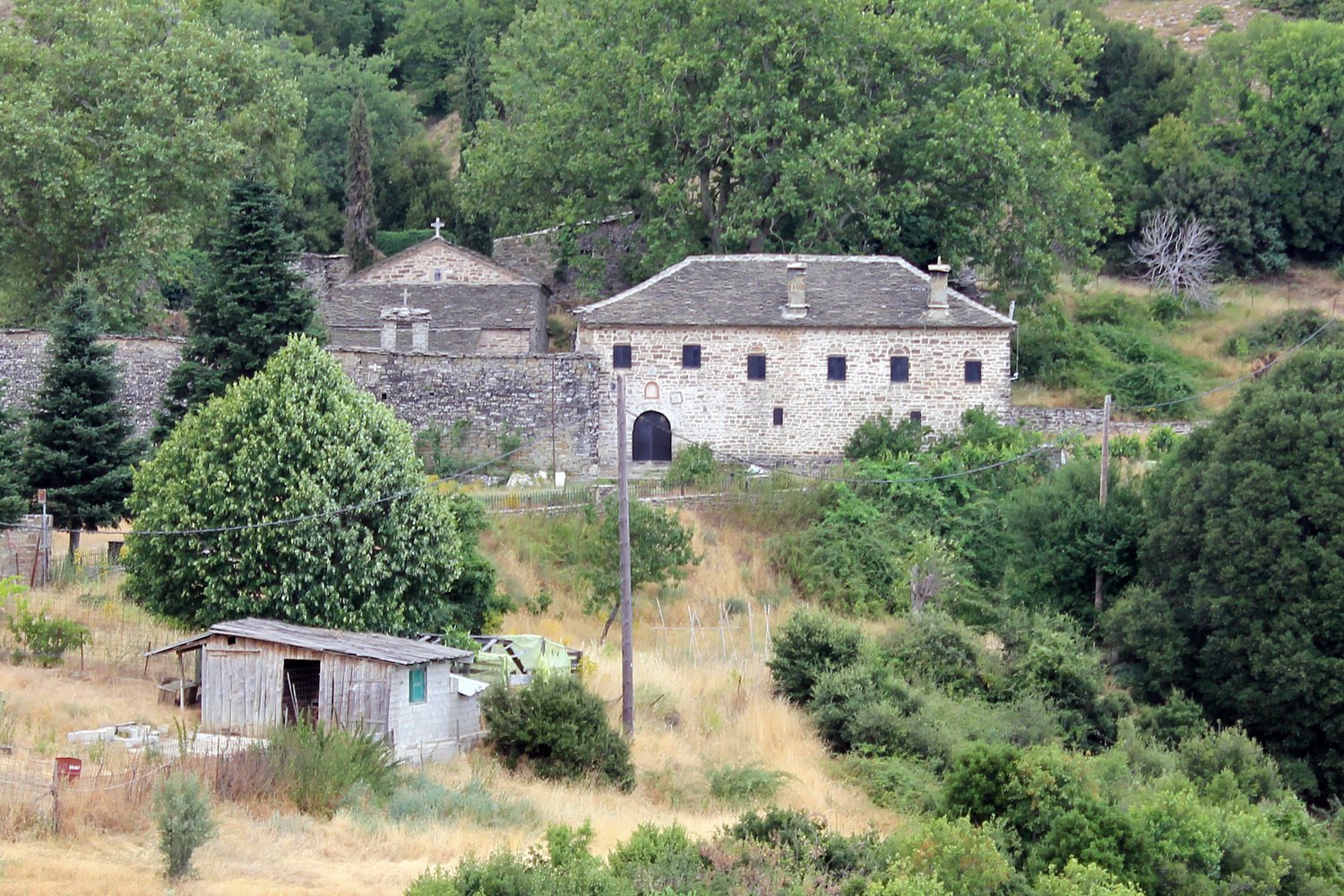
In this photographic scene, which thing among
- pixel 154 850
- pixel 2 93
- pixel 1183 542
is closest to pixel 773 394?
pixel 1183 542

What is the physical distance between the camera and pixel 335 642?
25.4 metres

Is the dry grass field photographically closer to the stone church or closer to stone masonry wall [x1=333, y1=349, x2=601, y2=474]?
stone masonry wall [x1=333, y1=349, x2=601, y2=474]

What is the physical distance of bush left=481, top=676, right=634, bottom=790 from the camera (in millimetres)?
25250

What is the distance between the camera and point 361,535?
2852 cm

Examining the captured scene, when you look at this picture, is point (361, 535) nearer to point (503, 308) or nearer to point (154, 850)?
point (154, 850)

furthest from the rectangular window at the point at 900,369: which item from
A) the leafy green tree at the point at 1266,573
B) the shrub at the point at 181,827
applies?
the shrub at the point at 181,827

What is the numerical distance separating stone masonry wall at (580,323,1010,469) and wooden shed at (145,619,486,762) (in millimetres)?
16910

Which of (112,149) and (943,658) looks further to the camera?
(112,149)

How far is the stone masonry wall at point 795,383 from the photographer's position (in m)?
42.3

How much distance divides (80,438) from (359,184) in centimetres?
2636

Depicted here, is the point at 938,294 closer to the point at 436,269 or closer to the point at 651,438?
the point at 651,438

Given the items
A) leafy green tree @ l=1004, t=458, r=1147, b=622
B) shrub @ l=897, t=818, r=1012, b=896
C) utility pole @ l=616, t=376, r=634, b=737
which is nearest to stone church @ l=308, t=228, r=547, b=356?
leafy green tree @ l=1004, t=458, r=1147, b=622

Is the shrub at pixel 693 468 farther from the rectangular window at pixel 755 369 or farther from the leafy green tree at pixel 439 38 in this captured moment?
the leafy green tree at pixel 439 38

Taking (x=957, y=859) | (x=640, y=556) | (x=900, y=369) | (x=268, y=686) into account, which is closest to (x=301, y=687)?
(x=268, y=686)
